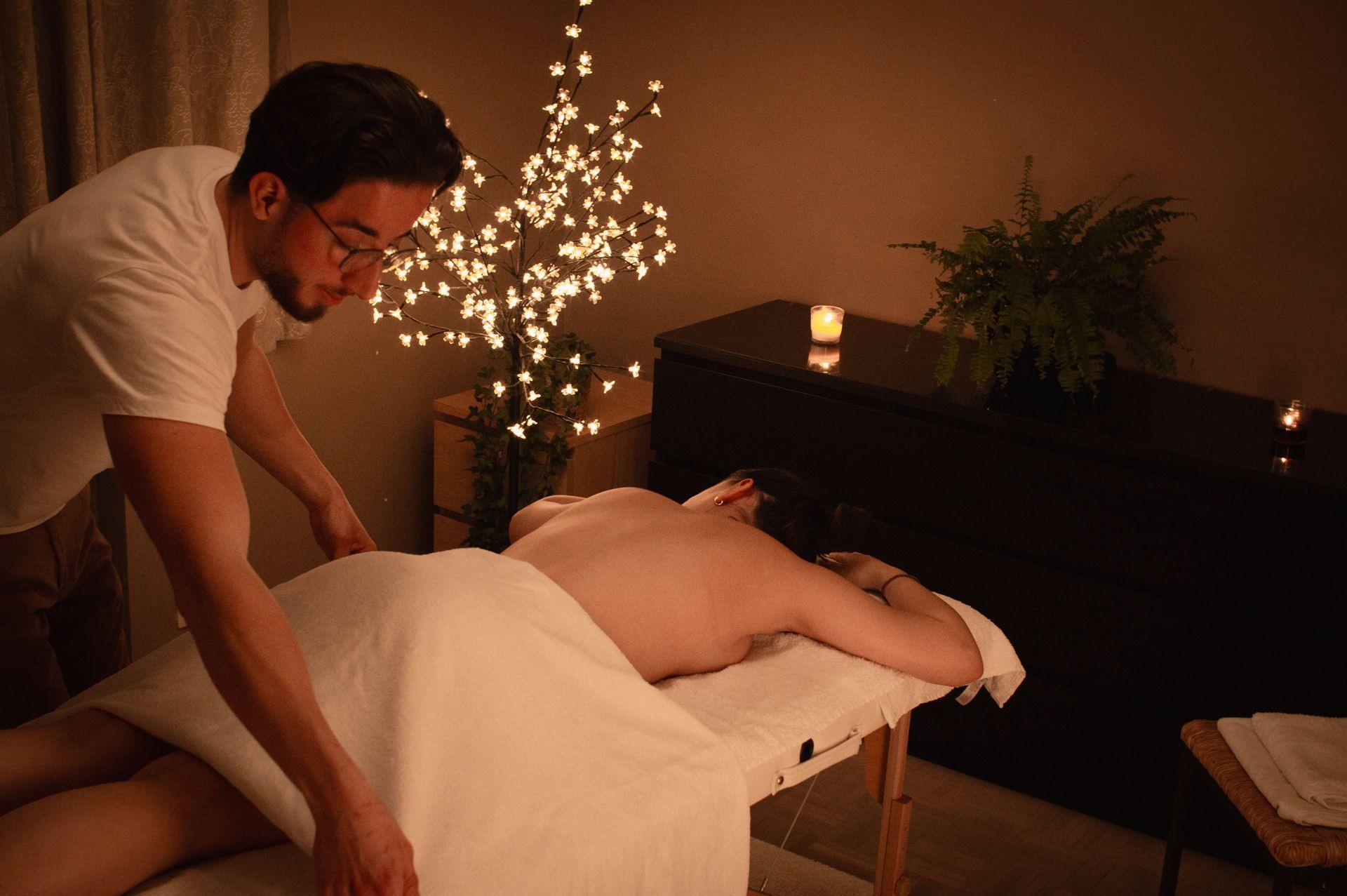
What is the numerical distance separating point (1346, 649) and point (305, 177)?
1.99 meters

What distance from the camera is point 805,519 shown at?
1918 millimetres

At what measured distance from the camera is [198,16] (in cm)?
247

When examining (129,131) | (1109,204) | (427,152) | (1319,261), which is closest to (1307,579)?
(1319,261)

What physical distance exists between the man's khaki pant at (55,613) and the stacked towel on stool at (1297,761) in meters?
1.81

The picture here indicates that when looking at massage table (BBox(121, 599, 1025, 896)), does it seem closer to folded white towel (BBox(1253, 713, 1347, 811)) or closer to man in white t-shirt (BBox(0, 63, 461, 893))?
man in white t-shirt (BBox(0, 63, 461, 893))

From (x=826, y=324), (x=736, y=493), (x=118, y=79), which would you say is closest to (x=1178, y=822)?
(x=736, y=493)

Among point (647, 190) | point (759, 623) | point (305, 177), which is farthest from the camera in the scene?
point (647, 190)

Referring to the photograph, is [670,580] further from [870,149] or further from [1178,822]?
[870,149]

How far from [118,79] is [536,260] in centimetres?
129

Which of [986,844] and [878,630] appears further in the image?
[986,844]

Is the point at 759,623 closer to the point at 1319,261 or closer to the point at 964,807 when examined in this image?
the point at 964,807

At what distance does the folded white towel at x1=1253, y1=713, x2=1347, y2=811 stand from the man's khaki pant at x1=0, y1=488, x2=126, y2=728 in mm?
1845

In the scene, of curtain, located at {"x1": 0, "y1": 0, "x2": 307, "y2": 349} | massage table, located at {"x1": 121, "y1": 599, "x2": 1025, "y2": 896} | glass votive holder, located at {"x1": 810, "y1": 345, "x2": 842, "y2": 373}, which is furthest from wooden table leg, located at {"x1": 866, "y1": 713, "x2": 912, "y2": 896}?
curtain, located at {"x1": 0, "y1": 0, "x2": 307, "y2": 349}

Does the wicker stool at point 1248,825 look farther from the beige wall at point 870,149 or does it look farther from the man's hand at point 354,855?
the man's hand at point 354,855
